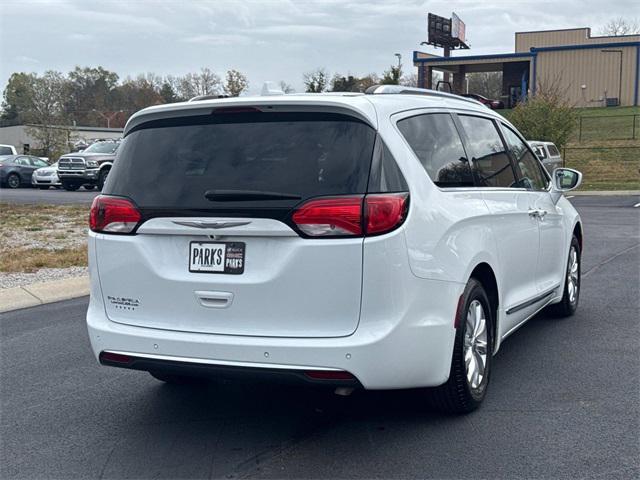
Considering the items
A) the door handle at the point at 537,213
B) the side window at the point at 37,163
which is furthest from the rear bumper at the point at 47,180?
the door handle at the point at 537,213

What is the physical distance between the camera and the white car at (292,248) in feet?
13.4

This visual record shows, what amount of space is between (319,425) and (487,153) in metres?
2.28

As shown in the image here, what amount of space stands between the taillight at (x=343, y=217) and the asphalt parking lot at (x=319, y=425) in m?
1.21

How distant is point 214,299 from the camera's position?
168 inches

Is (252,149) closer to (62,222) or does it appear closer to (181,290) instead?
(181,290)

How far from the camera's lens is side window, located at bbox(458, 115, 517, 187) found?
552cm

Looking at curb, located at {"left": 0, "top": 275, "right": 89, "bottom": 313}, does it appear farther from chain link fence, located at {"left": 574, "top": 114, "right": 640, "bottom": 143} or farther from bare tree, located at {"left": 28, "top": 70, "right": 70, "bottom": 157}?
bare tree, located at {"left": 28, "top": 70, "right": 70, "bottom": 157}

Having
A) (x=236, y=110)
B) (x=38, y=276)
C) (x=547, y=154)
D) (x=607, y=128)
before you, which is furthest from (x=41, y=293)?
(x=607, y=128)

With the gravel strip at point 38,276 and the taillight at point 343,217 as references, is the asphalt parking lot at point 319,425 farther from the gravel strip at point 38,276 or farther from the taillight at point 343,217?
the gravel strip at point 38,276

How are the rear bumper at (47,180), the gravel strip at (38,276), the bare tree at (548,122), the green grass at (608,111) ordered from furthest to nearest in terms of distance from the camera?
the green grass at (608,111) < the bare tree at (548,122) < the rear bumper at (47,180) < the gravel strip at (38,276)

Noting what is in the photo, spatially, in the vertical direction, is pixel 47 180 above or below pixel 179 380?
below

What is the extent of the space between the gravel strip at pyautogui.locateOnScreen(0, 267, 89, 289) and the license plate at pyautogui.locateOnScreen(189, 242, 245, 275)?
6.18 m

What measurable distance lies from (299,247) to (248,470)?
46.0 inches

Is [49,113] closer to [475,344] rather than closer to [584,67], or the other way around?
[584,67]
